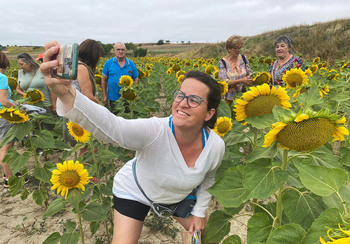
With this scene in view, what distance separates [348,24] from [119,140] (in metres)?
16.9

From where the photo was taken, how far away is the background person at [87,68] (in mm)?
2684

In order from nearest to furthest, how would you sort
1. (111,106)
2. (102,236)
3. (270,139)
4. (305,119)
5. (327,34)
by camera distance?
(305,119) → (270,139) → (102,236) → (111,106) → (327,34)

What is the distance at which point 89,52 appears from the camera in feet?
9.30

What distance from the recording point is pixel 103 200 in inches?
84.0

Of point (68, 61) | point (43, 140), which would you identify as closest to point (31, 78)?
point (43, 140)

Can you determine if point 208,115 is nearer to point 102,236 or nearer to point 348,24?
point 102,236

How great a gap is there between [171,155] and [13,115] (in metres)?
1.31

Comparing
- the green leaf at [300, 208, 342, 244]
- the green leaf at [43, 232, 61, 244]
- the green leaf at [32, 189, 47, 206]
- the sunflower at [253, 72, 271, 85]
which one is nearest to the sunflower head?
the sunflower at [253, 72, 271, 85]

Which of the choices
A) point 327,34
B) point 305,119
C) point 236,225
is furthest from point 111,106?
point 327,34

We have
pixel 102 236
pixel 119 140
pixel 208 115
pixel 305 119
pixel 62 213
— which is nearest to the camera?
pixel 305 119

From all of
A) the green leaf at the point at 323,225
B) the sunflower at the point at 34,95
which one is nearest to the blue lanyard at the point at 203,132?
the green leaf at the point at 323,225

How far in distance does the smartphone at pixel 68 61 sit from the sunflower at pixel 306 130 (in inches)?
29.2

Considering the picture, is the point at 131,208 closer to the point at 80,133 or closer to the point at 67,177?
the point at 67,177

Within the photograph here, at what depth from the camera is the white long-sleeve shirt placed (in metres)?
1.41
